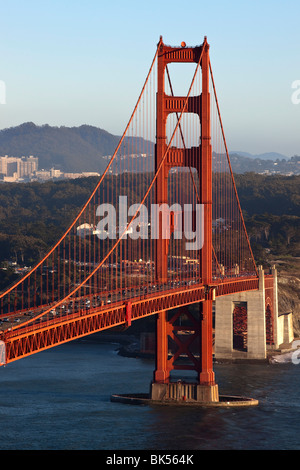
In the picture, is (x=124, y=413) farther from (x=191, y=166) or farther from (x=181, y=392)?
(x=191, y=166)

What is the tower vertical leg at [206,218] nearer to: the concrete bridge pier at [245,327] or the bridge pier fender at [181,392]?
the bridge pier fender at [181,392]

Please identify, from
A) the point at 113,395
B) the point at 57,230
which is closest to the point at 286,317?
the point at 113,395

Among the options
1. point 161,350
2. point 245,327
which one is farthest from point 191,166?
point 245,327

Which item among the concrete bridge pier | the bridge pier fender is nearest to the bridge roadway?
the bridge pier fender

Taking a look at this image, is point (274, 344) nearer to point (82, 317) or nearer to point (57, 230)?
point (82, 317)

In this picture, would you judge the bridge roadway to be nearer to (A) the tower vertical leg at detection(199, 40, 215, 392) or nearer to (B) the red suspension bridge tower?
(A) the tower vertical leg at detection(199, 40, 215, 392)

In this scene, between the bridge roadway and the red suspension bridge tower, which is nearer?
the bridge roadway
